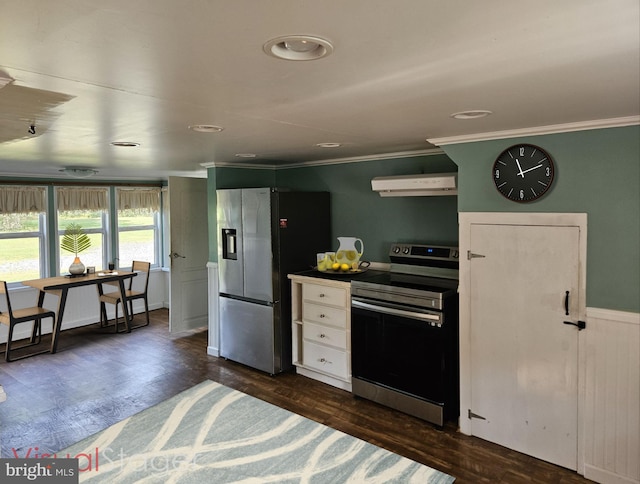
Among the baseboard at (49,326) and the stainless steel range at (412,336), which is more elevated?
the stainless steel range at (412,336)

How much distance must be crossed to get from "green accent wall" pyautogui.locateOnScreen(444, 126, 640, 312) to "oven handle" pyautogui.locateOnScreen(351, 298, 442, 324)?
963mm

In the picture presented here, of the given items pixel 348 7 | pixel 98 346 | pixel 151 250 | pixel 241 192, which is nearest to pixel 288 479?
pixel 348 7

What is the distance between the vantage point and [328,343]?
3.94 m

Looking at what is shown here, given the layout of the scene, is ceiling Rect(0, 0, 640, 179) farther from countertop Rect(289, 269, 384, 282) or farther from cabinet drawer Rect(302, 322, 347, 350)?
cabinet drawer Rect(302, 322, 347, 350)

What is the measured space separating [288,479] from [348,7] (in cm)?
122

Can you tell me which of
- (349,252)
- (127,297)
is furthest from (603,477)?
(127,297)

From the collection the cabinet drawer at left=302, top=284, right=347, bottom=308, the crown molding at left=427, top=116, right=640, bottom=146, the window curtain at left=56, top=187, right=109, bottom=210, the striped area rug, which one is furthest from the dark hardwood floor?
the crown molding at left=427, top=116, right=640, bottom=146

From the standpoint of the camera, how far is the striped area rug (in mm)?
1224

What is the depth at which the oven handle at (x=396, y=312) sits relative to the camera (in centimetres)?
314

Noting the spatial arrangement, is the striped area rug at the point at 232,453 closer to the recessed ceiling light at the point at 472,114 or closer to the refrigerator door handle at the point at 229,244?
the recessed ceiling light at the point at 472,114

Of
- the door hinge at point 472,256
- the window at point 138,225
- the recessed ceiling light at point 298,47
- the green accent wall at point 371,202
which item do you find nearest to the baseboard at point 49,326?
the window at point 138,225

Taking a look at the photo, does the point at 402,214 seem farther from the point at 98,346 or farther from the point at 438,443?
the point at 98,346

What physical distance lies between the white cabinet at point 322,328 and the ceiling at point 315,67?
1594mm

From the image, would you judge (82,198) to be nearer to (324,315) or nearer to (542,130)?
(324,315)
